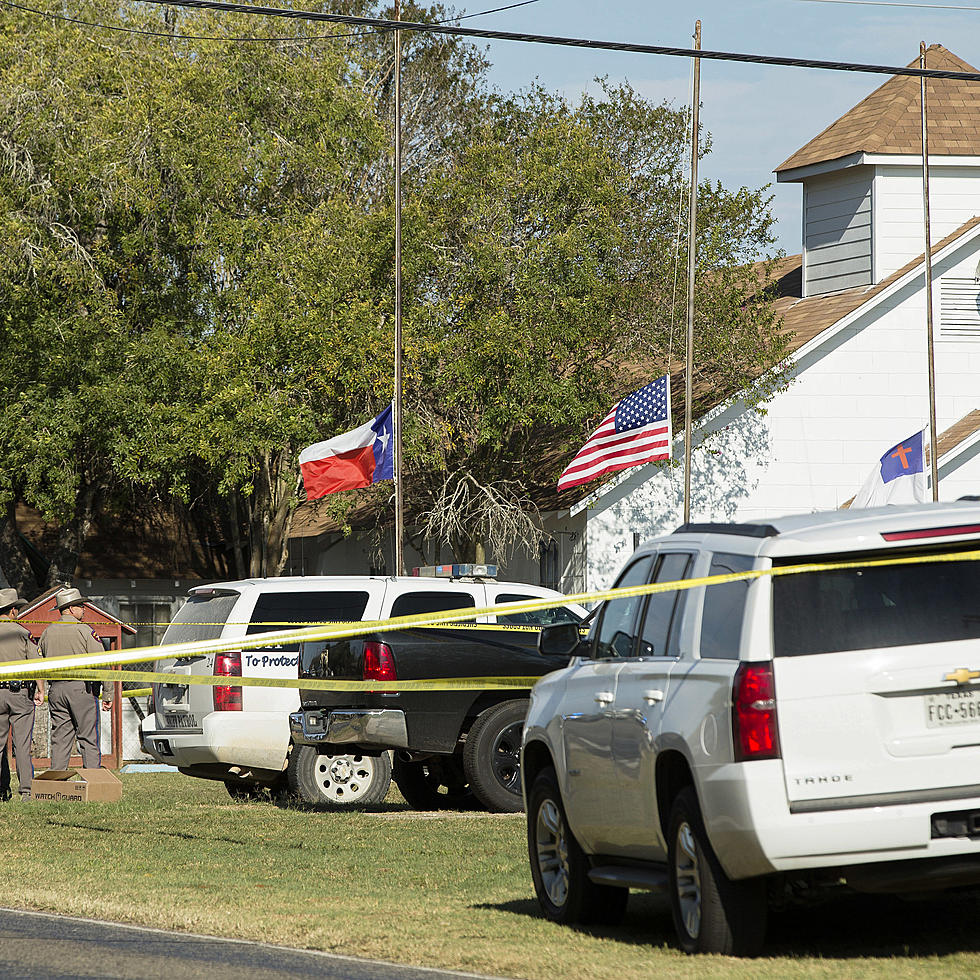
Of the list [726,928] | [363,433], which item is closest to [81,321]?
[363,433]

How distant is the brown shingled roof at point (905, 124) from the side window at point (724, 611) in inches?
995

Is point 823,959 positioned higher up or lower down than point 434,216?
lower down

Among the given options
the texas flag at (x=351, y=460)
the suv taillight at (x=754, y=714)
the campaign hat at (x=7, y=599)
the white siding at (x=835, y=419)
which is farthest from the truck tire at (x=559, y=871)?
the white siding at (x=835, y=419)

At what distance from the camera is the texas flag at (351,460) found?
81.1ft

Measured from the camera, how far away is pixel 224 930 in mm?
8531

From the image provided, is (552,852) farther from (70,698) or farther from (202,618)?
(70,698)

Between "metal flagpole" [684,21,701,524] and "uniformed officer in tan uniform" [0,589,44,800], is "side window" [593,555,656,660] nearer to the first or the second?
"uniformed officer in tan uniform" [0,589,44,800]

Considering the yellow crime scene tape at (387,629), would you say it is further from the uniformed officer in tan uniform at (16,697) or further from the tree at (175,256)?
the tree at (175,256)

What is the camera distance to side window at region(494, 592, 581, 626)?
15969 mm

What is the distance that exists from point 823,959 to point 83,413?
26880 millimetres

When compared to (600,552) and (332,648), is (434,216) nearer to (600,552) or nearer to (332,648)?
(600,552)

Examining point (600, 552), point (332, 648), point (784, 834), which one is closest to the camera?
point (784, 834)

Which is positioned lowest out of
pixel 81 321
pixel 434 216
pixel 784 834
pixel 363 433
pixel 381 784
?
pixel 381 784

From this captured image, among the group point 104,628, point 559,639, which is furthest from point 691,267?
point 559,639
